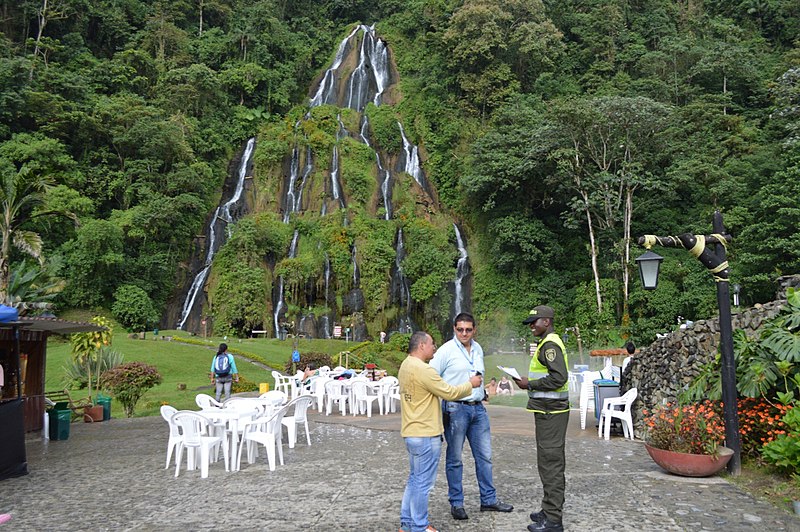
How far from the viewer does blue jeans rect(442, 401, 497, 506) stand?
16.4 feet

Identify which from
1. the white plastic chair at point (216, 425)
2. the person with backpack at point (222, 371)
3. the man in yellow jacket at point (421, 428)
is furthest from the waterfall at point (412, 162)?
the man in yellow jacket at point (421, 428)

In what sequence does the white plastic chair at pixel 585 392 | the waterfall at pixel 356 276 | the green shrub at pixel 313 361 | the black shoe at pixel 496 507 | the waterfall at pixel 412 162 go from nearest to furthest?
the black shoe at pixel 496 507 → the white plastic chair at pixel 585 392 → the green shrub at pixel 313 361 → the waterfall at pixel 356 276 → the waterfall at pixel 412 162

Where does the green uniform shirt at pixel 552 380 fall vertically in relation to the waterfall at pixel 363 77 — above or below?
below

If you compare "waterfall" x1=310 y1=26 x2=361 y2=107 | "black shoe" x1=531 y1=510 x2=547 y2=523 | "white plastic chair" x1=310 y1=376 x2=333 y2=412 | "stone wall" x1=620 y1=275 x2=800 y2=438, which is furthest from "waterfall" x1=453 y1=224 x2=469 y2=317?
"black shoe" x1=531 y1=510 x2=547 y2=523

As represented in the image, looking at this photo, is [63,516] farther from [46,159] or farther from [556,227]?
[46,159]

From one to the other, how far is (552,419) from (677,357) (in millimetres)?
4853

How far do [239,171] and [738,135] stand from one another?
28.7 m

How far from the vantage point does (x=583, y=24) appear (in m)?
38.7

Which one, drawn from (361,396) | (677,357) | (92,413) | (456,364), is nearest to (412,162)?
(361,396)

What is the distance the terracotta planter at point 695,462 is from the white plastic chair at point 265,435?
15.5 feet

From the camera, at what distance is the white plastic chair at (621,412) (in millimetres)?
9445

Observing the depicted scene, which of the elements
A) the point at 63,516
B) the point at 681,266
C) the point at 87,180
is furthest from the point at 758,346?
the point at 87,180

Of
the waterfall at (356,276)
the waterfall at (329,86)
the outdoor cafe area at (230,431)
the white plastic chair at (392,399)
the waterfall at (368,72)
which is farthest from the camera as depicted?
the waterfall at (329,86)

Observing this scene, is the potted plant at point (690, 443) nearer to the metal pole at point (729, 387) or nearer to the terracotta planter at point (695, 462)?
the terracotta planter at point (695, 462)
